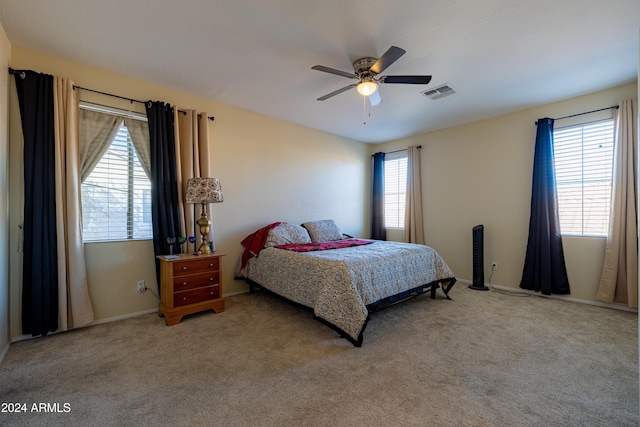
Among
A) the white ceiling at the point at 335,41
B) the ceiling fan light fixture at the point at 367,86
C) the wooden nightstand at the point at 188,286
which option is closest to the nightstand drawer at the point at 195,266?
the wooden nightstand at the point at 188,286

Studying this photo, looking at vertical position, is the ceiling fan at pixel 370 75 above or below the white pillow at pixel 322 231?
above

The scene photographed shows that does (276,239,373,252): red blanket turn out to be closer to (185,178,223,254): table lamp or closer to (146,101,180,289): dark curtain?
(185,178,223,254): table lamp

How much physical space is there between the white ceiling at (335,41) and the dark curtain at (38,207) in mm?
499

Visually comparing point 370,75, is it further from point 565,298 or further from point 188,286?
point 565,298

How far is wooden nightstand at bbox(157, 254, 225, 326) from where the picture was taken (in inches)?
108

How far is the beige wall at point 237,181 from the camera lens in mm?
2729

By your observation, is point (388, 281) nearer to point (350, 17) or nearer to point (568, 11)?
point (350, 17)

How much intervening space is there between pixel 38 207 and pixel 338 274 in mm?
2759

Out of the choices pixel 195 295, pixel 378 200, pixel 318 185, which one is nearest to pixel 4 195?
pixel 195 295

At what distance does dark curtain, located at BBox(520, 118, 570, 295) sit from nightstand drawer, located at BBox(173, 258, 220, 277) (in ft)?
13.7

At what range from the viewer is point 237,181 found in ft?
12.7

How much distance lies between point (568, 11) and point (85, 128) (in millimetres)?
4335

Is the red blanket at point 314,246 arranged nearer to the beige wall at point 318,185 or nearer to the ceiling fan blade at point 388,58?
the beige wall at point 318,185

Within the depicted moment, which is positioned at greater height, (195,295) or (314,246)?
(314,246)
